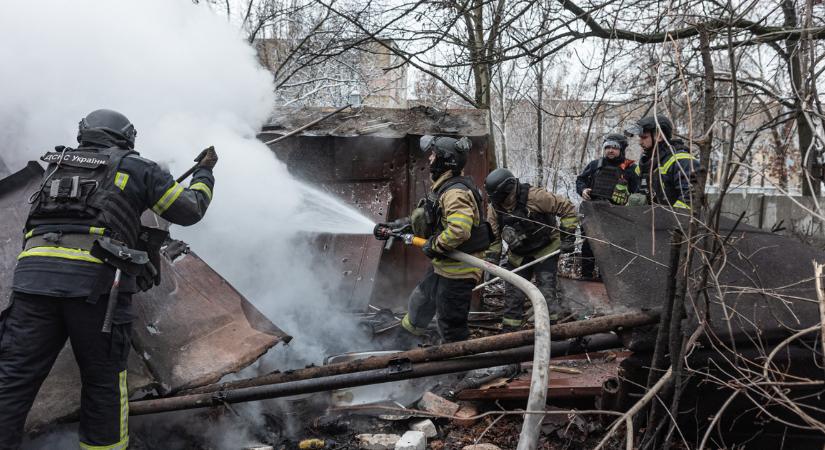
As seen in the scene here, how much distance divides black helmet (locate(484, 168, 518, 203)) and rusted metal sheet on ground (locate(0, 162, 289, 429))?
2142mm

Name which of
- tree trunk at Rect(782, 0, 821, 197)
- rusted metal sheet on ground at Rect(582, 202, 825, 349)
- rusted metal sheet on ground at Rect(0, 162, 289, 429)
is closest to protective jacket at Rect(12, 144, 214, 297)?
rusted metal sheet on ground at Rect(0, 162, 289, 429)

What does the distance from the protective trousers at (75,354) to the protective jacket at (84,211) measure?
4.2 inches

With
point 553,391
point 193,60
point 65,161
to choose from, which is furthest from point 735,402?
point 193,60

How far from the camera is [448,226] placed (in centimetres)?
412

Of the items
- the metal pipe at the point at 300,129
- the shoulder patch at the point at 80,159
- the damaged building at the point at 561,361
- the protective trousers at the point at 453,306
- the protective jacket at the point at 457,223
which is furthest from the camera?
the metal pipe at the point at 300,129

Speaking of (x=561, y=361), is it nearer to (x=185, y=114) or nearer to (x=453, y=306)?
(x=453, y=306)

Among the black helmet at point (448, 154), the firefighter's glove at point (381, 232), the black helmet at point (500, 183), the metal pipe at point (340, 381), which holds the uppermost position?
the black helmet at point (448, 154)

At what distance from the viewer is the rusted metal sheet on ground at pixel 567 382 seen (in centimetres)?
360

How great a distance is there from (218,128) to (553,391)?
3.40m

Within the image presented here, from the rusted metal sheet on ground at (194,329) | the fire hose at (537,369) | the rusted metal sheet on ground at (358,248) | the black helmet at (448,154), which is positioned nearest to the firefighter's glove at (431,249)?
the black helmet at (448,154)

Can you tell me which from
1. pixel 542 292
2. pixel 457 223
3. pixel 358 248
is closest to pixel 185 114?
pixel 358 248

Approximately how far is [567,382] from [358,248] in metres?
2.72

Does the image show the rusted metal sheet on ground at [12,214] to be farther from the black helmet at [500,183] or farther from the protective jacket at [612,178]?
the protective jacket at [612,178]

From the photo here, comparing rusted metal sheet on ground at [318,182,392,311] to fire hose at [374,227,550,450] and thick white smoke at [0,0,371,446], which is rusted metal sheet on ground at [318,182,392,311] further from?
fire hose at [374,227,550,450]
